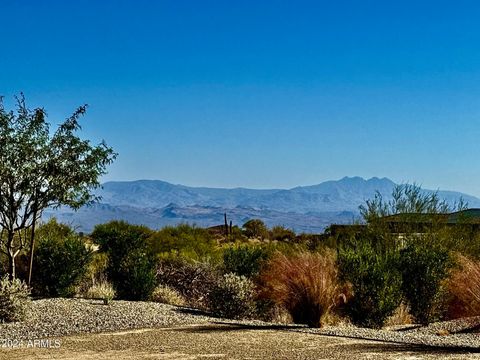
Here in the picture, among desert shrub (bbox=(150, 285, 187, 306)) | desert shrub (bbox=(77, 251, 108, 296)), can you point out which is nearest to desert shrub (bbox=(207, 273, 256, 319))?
desert shrub (bbox=(150, 285, 187, 306))

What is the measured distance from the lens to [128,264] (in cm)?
2256

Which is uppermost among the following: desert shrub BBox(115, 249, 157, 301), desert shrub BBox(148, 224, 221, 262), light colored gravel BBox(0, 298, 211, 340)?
desert shrub BBox(148, 224, 221, 262)

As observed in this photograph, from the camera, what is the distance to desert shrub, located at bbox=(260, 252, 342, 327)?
16734 mm

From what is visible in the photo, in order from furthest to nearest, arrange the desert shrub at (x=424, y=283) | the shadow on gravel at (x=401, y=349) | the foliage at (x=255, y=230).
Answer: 1. the foliage at (x=255, y=230)
2. the desert shrub at (x=424, y=283)
3. the shadow on gravel at (x=401, y=349)

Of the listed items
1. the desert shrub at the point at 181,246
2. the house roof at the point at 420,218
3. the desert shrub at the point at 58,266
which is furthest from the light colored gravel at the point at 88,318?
the house roof at the point at 420,218

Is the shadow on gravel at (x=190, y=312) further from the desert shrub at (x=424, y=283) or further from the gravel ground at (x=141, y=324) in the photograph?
the desert shrub at (x=424, y=283)

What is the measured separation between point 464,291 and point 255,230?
1722 inches

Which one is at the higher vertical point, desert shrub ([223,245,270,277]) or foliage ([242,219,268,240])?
foliage ([242,219,268,240])

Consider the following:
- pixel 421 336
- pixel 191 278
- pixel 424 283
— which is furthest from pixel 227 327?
pixel 191 278

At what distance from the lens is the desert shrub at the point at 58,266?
69.4 feet

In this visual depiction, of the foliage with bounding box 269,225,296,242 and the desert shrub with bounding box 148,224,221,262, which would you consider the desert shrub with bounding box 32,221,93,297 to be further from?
the foliage with bounding box 269,225,296,242

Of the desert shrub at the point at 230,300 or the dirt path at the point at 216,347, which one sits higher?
the desert shrub at the point at 230,300

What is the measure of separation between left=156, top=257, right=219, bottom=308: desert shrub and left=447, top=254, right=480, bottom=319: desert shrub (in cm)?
700

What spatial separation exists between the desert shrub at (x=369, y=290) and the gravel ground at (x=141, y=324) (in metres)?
0.72
